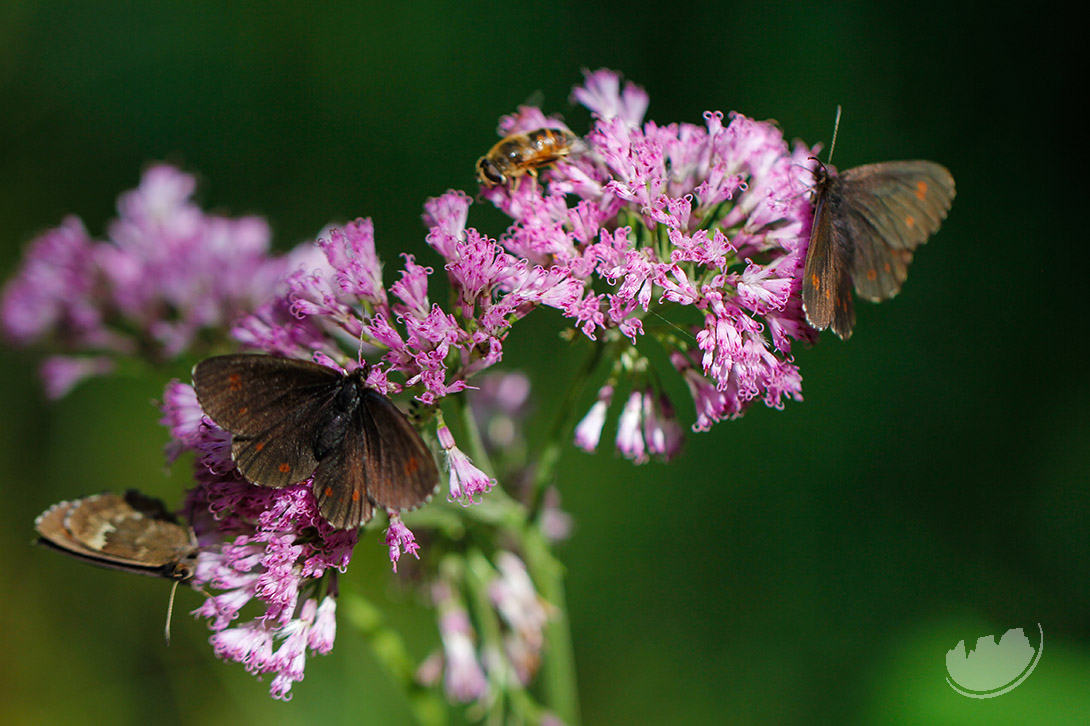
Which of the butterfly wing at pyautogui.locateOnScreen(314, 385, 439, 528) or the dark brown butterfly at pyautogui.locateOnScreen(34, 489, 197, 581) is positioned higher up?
the butterfly wing at pyautogui.locateOnScreen(314, 385, 439, 528)

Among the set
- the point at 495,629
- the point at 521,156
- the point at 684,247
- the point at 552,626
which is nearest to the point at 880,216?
the point at 684,247

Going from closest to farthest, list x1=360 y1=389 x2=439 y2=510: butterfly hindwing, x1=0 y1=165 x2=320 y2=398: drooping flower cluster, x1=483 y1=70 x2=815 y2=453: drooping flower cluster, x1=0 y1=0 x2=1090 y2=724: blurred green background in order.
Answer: x1=360 y1=389 x2=439 y2=510: butterfly hindwing
x1=483 y1=70 x2=815 y2=453: drooping flower cluster
x1=0 y1=165 x2=320 y2=398: drooping flower cluster
x1=0 y1=0 x2=1090 y2=724: blurred green background

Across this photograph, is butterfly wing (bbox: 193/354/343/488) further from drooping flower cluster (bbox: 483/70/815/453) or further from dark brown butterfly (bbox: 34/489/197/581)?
drooping flower cluster (bbox: 483/70/815/453)

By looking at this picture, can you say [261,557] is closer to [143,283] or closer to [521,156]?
[521,156]

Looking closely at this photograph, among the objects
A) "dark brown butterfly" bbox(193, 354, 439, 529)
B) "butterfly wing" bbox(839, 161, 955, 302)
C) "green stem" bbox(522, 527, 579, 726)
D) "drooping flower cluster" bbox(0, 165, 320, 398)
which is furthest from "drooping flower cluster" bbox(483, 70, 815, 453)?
"drooping flower cluster" bbox(0, 165, 320, 398)

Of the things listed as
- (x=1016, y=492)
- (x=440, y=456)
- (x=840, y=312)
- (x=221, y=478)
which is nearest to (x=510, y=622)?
Answer: (x=440, y=456)
